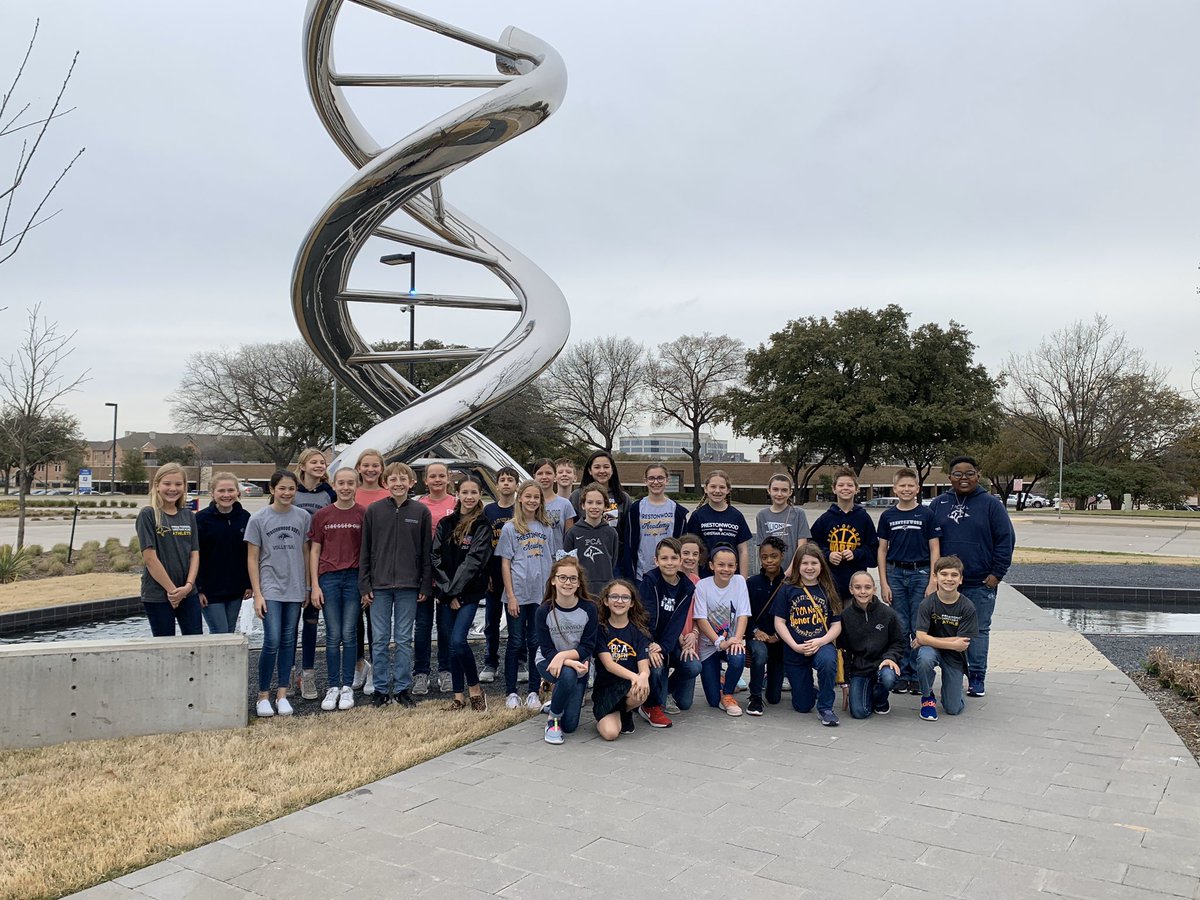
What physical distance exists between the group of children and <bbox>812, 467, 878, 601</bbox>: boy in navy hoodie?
0.02 m

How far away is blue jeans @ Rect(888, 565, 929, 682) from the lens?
6305 mm

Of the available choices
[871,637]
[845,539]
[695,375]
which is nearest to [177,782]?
[871,637]

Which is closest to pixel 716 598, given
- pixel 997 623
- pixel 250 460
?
pixel 997 623

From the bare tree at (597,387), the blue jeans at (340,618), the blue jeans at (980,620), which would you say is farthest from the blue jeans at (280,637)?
the bare tree at (597,387)

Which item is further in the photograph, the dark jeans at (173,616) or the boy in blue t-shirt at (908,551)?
the boy in blue t-shirt at (908,551)

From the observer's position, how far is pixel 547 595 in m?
5.56

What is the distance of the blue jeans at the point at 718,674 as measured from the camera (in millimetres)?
5770

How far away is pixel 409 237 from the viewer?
995cm

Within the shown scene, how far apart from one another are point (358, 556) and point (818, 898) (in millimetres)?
3775

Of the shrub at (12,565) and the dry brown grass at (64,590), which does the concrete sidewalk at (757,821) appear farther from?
the shrub at (12,565)

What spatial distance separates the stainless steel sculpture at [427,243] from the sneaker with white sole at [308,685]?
2.35 meters

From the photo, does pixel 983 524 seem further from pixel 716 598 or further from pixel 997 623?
pixel 997 623

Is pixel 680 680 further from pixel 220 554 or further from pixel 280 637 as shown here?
pixel 220 554

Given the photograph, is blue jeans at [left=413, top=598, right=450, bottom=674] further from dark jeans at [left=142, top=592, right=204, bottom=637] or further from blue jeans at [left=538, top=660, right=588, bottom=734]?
dark jeans at [left=142, top=592, right=204, bottom=637]
